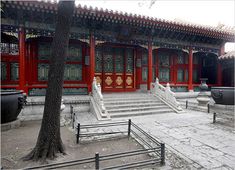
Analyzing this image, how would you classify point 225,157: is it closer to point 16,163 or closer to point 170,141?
point 170,141

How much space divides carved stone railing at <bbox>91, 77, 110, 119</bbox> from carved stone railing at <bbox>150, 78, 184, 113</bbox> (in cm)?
373

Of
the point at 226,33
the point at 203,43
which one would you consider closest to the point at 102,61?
the point at 203,43

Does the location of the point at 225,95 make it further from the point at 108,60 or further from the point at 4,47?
the point at 4,47

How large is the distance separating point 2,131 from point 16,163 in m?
2.72

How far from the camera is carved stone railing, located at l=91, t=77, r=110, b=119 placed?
7.27 m

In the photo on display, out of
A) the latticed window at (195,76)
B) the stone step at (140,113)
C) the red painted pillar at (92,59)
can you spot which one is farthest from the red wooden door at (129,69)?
the latticed window at (195,76)

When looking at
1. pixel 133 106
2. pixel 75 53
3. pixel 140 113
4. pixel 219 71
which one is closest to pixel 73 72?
pixel 75 53

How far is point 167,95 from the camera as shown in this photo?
368 inches

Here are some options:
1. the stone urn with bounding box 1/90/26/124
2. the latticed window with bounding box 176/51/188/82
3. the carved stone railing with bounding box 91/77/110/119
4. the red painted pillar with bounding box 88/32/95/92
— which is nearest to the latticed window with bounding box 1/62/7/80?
the stone urn with bounding box 1/90/26/124

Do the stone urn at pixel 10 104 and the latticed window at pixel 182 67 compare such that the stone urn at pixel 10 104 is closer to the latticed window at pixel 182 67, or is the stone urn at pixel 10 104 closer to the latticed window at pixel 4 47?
the latticed window at pixel 4 47

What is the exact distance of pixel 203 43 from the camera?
40.3 ft

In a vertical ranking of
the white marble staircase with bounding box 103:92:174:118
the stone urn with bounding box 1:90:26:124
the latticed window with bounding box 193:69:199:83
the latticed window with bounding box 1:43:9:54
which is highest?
the latticed window with bounding box 1:43:9:54

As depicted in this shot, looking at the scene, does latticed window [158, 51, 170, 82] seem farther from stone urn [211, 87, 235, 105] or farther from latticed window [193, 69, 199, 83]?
stone urn [211, 87, 235, 105]

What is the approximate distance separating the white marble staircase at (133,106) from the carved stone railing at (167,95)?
0.86ft
